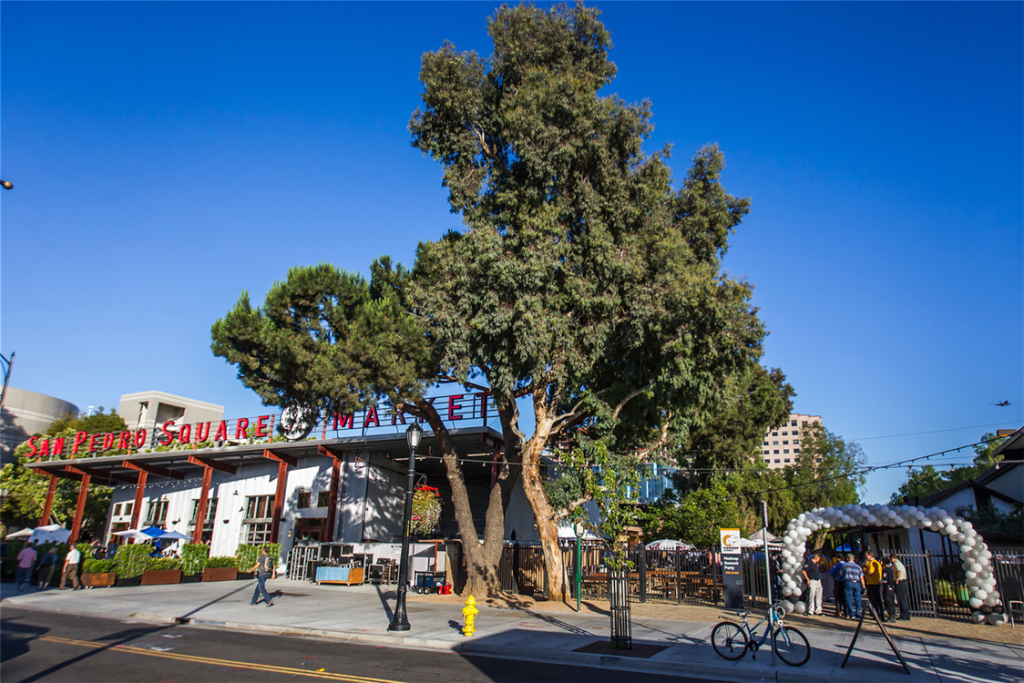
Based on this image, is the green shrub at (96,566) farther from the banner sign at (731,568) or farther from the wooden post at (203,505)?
the banner sign at (731,568)

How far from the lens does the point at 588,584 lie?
72.6 ft

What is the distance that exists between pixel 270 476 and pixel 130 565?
10.2 meters

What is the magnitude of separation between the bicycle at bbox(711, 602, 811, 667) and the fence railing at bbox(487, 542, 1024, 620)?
701 centimetres

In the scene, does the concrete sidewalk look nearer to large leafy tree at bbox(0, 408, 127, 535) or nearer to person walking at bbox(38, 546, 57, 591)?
person walking at bbox(38, 546, 57, 591)

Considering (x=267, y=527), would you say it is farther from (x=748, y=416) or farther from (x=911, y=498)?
(x=911, y=498)

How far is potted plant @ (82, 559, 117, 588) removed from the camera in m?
23.6

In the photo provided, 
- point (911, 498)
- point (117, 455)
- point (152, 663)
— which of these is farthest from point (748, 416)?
point (117, 455)

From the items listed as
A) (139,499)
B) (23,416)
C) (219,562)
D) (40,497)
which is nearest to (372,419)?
(219,562)

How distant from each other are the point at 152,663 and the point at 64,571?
17594 millimetres

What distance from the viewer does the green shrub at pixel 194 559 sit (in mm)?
26656

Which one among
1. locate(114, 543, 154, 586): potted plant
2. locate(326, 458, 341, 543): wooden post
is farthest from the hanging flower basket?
locate(114, 543, 154, 586): potted plant

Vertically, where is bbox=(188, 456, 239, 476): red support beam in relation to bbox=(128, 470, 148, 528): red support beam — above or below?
above

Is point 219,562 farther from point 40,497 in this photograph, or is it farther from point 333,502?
point 40,497

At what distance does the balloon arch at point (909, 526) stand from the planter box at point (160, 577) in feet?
77.3
